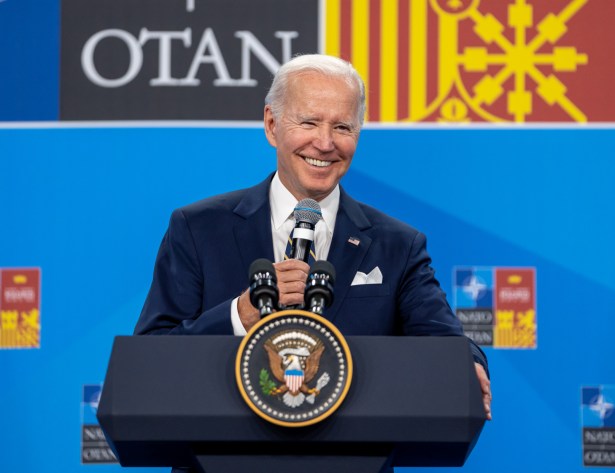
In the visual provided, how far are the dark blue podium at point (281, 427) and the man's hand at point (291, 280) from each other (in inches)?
6.3

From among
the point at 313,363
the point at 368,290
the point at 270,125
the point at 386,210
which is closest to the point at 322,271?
the point at 313,363

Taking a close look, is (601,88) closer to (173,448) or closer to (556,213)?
(556,213)

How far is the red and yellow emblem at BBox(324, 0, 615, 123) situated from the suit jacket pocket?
150 cm

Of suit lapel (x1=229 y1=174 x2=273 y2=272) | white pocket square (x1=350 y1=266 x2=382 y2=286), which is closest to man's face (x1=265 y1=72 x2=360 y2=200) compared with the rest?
suit lapel (x1=229 y1=174 x2=273 y2=272)

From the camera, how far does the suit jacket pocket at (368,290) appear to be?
2127 mm

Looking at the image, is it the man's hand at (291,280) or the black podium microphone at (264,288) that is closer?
the black podium microphone at (264,288)

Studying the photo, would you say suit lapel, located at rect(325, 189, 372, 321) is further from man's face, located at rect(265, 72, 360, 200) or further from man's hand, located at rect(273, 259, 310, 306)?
man's hand, located at rect(273, 259, 310, 306)

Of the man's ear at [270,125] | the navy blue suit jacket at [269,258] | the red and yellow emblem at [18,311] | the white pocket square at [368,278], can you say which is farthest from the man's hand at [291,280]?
the red and yellow emblem at [18,311]

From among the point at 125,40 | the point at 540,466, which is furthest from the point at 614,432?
the point at 125,40

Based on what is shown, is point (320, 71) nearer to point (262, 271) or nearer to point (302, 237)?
point (302, 237)

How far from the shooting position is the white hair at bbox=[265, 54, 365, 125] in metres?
2.12

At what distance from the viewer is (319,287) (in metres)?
1.52

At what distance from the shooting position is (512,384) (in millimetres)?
3498

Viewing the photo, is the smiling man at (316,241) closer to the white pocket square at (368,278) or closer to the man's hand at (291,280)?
the white pocket square at (368,278)
